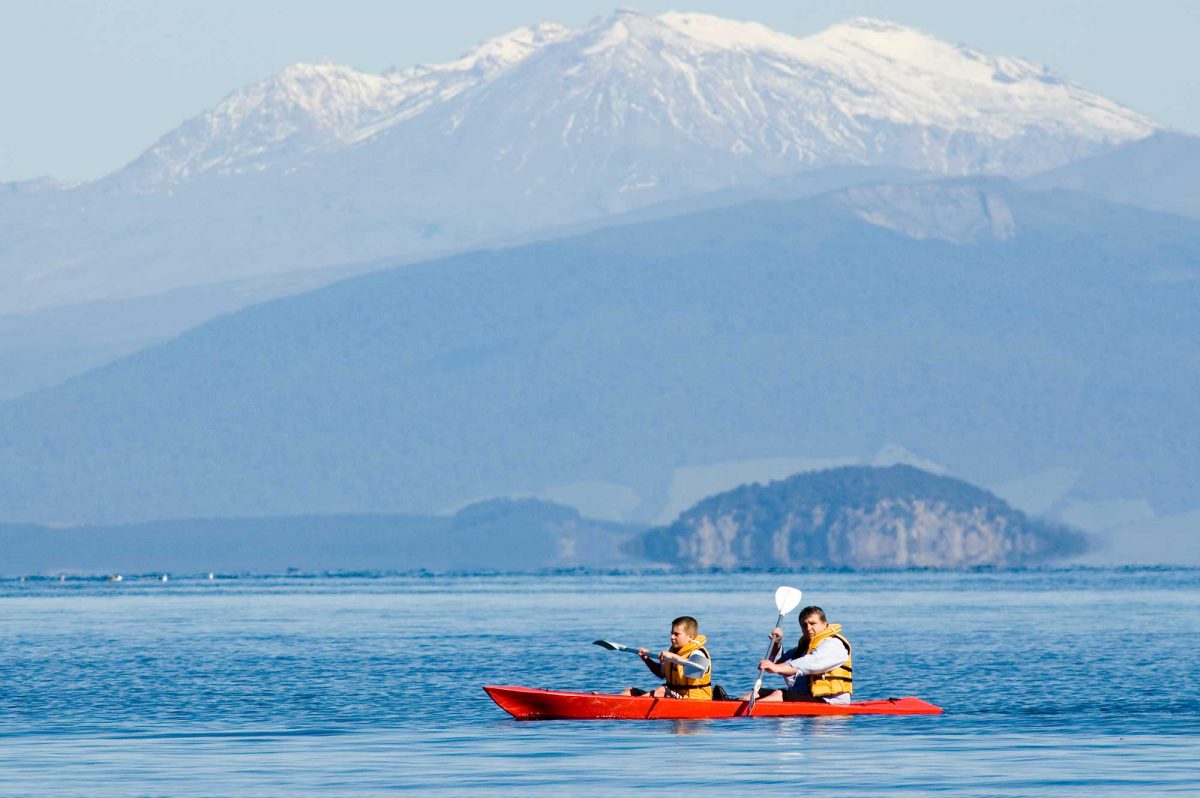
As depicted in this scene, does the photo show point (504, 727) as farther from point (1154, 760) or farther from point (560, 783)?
point (1154, 760)

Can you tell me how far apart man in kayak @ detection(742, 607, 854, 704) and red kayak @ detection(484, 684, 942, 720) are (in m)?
0.27

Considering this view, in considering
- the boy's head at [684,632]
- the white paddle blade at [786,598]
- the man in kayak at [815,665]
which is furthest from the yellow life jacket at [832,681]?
the white paddle blade at [786,598]

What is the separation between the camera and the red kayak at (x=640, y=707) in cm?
5403

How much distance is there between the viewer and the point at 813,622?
52656mm

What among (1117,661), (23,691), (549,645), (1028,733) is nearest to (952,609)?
(549,645)

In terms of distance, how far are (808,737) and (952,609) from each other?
95430mm

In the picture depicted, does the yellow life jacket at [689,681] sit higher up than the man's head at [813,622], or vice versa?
the man's head at [813,622]

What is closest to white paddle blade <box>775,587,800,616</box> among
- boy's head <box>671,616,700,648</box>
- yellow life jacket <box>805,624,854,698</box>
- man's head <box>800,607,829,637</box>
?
yellow life jacket <box>805,624,854,698</box>

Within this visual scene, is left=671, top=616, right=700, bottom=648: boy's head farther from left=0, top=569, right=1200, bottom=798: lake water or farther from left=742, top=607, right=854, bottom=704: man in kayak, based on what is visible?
left=0, top=569, right=1200, bottom=798: lake water

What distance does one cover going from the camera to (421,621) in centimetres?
12862

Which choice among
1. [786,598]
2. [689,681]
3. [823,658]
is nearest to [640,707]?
[689,681]

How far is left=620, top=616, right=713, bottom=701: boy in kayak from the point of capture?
175ft

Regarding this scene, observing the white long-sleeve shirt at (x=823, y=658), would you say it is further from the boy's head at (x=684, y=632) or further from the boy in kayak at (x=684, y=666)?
the boy's head at (x=684, y=632)

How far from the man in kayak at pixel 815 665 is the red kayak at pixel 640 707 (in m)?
0.27
